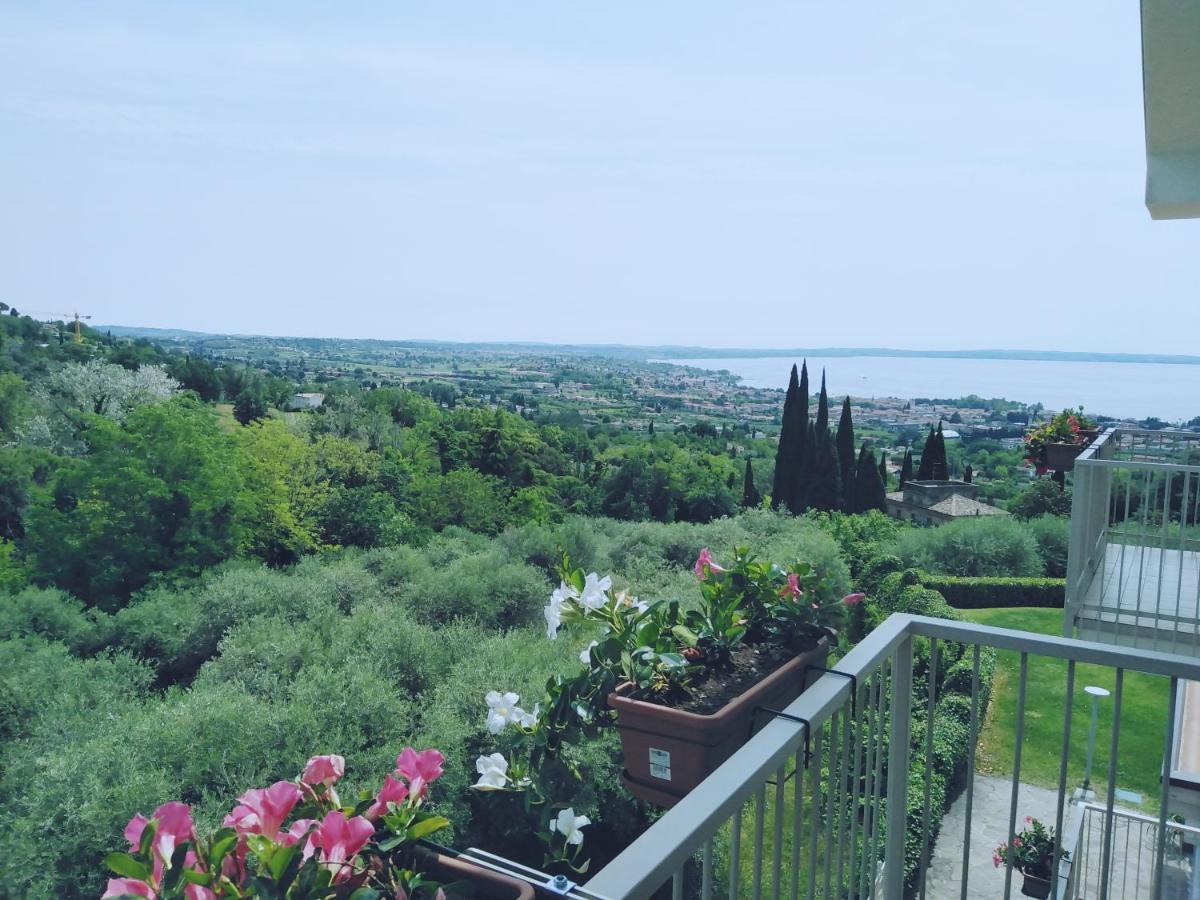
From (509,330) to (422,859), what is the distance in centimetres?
5812

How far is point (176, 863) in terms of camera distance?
2.55 feet

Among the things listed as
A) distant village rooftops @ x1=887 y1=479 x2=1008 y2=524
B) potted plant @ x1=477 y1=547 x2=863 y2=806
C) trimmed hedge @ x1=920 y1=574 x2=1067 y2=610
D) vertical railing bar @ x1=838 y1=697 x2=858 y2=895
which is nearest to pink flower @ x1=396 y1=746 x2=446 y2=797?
potted plant @ x1=477 y1=547 x2=863 y2=806

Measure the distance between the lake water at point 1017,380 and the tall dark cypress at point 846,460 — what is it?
196 centimetres

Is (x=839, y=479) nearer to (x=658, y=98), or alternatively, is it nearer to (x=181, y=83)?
(x=658, y=98)

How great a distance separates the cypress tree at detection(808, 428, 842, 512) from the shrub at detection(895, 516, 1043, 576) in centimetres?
723

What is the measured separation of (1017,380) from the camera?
3222cm

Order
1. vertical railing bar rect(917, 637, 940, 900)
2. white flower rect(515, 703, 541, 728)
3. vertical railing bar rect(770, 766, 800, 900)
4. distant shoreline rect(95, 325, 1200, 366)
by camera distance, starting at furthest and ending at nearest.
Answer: distant shoreline rect(95, 325, 1200, 366) → white flower rect(515, 703, 541, 728) → vertical railing bar rect(917, 637, 940, 900) → vertical railing bar rect(770, 766, 800, 900)

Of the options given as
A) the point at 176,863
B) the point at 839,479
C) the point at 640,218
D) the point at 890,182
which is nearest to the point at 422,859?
the point at 176,863

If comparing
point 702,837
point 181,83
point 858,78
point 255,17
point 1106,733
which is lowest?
point 1106,733

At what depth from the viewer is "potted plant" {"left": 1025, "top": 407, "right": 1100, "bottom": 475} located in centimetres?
557

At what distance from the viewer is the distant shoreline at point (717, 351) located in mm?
25114

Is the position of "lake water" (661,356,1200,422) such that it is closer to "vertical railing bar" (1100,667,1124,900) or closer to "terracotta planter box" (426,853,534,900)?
"vertical railing bar" (1100,667,1124,900)

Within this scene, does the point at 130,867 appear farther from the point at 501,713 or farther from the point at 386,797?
the point at 501,713

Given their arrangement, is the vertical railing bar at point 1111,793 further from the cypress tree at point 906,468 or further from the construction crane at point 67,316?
the construction crane at point 67,316
